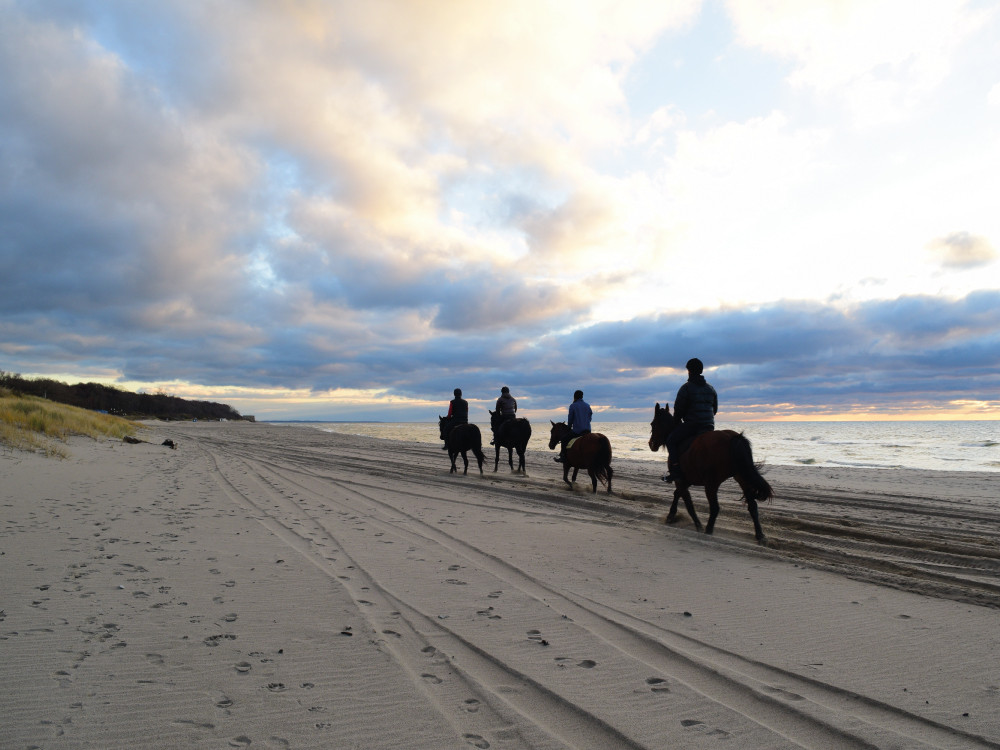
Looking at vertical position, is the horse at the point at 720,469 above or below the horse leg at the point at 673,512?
above

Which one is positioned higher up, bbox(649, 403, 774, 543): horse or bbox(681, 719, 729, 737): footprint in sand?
bbox(649, 403, 774, 543): horse

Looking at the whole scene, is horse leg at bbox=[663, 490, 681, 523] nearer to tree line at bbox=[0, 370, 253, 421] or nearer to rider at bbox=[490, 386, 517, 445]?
rider at bbox=[490, 386, 517, 445]

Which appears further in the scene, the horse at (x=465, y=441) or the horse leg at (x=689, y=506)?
the horse at (x=465, y=441)

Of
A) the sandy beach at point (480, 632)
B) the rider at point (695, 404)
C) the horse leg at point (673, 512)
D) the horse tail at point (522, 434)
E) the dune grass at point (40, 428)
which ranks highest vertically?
the rider at point (695, 404)

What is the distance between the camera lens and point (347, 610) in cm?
432

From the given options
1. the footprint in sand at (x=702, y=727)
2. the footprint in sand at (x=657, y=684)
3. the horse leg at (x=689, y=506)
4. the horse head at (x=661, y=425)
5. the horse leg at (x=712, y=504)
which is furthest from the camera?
the horse head at (x=661, y=425)

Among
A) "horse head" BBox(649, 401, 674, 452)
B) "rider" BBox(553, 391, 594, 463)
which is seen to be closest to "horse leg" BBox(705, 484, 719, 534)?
"horse head" BBox(649, 401, 674, 452)

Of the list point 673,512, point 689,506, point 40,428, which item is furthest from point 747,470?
point 40,428

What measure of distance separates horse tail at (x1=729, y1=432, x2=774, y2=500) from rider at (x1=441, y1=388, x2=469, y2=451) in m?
11.1

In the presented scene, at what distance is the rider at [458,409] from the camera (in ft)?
59.1

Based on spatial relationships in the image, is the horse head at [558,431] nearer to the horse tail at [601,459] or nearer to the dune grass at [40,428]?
the horse tail at [601,459]

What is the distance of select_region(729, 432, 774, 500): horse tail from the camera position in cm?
747

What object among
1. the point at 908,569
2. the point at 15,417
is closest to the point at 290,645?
the point at 908,569

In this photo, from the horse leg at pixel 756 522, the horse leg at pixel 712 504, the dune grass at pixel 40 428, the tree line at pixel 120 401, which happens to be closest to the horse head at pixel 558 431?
the horse leg at pixel 712 504
